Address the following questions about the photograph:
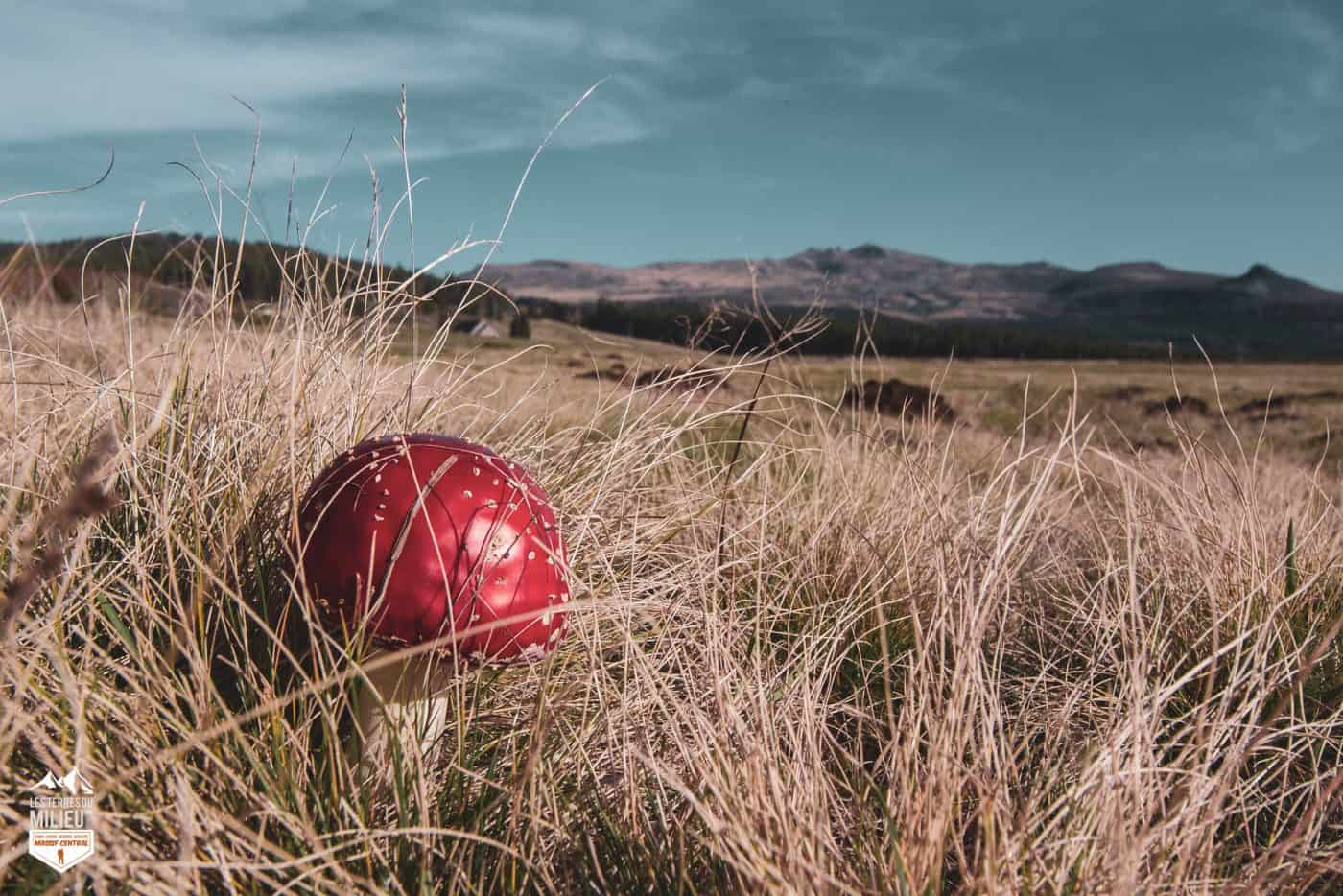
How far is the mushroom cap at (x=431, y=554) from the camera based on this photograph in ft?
4.48

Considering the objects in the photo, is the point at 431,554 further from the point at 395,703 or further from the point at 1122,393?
the point at 1122,393

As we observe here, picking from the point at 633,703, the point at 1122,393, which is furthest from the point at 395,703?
the point at 1122,393

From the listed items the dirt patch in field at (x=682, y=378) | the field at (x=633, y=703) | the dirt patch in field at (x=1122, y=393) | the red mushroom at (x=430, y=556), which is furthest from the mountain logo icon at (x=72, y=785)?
the dirt patch in field at (x=1122, y=393)

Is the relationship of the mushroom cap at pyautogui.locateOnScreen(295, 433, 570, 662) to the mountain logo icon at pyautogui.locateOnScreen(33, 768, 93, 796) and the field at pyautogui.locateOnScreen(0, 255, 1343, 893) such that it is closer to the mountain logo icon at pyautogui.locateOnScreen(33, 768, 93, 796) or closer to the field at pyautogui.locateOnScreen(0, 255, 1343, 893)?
the field at pyautogui.locateOnScreen(0, 255, 1343, 893)

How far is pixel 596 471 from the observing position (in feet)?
7.57

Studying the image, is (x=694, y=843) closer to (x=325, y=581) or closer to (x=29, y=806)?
(x=325, y=581)

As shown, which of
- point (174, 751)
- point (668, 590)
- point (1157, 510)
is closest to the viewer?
point (174, 751)

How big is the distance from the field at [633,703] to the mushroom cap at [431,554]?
116 mm

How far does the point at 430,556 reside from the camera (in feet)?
4.48

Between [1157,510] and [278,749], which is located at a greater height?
[1157,510]

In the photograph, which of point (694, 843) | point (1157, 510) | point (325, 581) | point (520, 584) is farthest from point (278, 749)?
point (1157, 510)

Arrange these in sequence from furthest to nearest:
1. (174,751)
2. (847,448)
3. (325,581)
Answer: (847,448)
(325,581)
(174,751)

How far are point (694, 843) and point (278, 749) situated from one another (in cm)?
70

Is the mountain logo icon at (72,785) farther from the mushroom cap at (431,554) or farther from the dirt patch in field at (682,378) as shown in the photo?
the dirt patch in field at (682,378)
